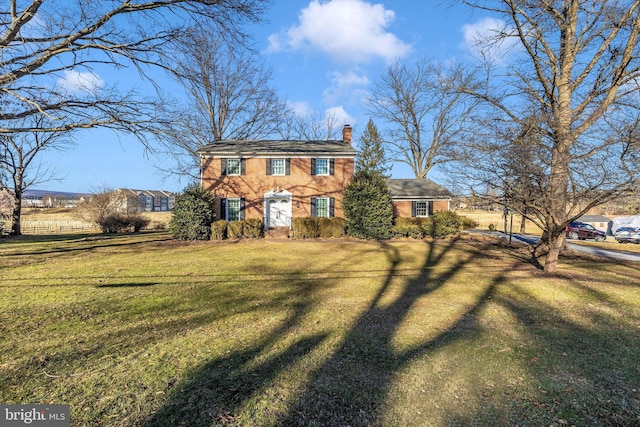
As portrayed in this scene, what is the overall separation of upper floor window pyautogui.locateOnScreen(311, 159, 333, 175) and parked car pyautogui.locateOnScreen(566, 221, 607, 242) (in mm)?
22978

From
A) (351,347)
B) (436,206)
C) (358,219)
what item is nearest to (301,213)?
(358,219)

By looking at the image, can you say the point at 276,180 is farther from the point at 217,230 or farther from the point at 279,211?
the point at 217,230

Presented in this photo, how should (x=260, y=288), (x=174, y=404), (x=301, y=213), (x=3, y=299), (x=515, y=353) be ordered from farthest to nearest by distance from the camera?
(x=301, y=213)
(x=260, y=288)
(x=3, y=299)
(x=515, y=353)
(x=174, y=404)

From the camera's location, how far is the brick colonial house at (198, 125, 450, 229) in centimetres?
2034

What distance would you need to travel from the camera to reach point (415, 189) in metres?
25.3

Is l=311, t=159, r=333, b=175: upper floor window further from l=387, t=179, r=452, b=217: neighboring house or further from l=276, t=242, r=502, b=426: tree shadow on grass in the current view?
l=276, t=242, r=502, b=426: tree shadow on grass

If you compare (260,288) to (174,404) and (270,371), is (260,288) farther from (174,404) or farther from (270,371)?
(174,404)

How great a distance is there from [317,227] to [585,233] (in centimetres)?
2578

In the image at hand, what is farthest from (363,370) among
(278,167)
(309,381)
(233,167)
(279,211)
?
(233,167)

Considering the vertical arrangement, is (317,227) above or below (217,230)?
above

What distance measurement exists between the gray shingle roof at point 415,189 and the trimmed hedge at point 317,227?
249 inches

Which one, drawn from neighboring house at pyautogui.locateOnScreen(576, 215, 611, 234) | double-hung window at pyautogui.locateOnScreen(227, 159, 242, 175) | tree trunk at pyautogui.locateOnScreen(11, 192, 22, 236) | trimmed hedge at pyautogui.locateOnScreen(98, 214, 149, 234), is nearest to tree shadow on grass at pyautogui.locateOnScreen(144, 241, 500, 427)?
double-hung window at pyautogui.locateOnScreen(227, 159, 242, 175)

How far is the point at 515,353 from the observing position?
14.0 ft

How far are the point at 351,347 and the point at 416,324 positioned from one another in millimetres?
1544
